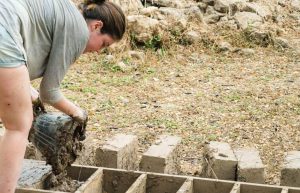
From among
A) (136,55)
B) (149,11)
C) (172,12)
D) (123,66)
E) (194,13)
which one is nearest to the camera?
(123,66)

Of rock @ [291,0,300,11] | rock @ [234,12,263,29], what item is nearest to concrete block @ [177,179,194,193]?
rock @ [234,12,263,29]

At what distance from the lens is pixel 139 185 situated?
153 inches

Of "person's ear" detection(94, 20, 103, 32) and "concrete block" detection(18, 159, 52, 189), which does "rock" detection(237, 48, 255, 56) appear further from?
"person's ear" detection(94, 20, 103, 32)

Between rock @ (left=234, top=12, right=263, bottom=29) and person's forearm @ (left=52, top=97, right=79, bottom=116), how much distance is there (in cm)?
686

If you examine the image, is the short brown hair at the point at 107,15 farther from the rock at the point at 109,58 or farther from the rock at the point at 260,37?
the rock at the point at 260,37

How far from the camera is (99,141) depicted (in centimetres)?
537

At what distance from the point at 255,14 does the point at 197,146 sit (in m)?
6.05

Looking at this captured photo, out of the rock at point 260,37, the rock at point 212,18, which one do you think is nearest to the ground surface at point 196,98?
the rock at point 260,37

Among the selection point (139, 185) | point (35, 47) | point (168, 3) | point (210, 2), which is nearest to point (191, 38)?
point (168, 3)

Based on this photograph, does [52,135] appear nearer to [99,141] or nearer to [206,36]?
[99,141]

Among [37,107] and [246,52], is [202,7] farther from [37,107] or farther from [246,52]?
[37,107]

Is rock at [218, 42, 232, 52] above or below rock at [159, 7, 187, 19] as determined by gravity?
below

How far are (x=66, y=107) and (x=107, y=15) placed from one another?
636 millimetres

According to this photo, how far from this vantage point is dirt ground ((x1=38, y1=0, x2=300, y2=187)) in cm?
557
